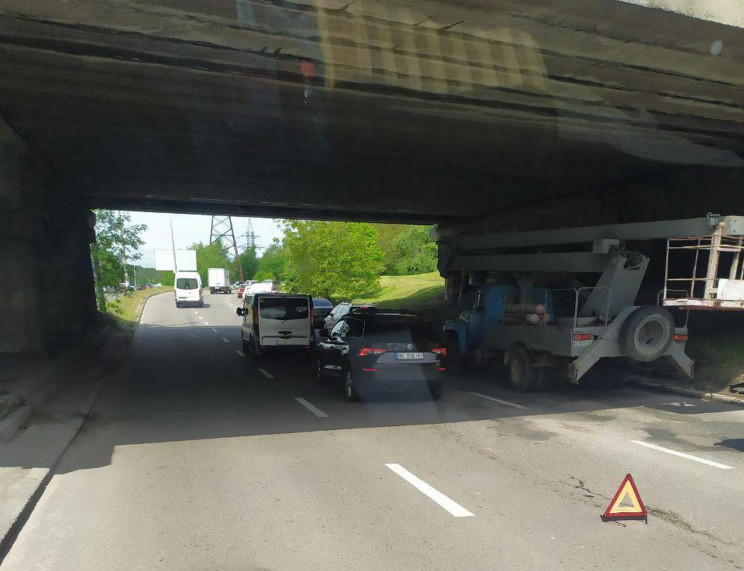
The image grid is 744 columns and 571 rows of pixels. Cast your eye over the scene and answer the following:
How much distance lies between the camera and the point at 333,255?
38.5 metres

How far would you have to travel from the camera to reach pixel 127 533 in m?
5.21

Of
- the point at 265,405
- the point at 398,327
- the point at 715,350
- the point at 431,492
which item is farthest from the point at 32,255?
the point at 715,350

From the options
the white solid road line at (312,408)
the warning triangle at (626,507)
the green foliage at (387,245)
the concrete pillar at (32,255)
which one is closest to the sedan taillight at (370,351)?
the white solid road line at (312,408)

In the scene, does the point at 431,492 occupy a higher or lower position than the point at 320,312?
higher

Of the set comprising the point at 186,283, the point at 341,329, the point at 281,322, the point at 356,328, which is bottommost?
the point at 186,283

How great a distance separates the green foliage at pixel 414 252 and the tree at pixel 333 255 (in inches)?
1185

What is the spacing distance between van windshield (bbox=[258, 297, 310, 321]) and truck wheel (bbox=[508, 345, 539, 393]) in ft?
23.0

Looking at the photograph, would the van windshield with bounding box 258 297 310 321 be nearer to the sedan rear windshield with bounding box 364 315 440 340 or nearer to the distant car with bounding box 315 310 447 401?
the distant car with bounding box 315 310 447 401

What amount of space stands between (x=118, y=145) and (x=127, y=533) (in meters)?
11.4

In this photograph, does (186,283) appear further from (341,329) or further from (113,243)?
(341,329)

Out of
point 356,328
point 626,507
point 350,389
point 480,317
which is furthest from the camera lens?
point 480,317

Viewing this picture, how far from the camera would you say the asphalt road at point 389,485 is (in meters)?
4.79

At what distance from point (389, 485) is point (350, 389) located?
15.9ft

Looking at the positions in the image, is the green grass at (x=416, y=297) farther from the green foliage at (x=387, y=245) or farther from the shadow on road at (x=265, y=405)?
the green foliage at (x=387, y=245)
